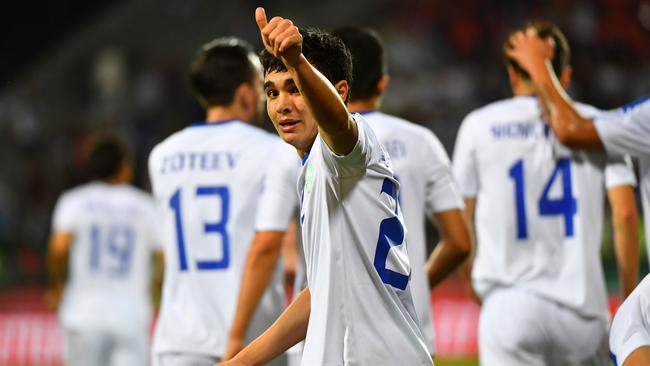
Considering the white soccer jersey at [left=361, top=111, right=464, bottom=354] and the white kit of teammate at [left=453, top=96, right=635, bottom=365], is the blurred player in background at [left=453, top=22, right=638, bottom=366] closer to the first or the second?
the white kit of teammate at [left=453, top=96, right=635, bottom=365]

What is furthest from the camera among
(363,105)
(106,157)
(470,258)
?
(106,157)

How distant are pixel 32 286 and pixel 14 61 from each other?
7.79 meters

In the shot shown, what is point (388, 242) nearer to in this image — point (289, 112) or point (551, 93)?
point (289, 112)

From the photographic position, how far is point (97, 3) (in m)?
22.2

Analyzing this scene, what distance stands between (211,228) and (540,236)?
4.95ft

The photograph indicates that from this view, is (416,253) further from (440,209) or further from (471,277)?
(471,277)

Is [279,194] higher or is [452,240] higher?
[279,194]

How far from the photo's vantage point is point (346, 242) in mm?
3211

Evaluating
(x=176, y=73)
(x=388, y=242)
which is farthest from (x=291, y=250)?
(x=176, y=73)

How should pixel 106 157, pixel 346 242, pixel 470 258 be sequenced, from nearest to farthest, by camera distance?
pixel 346 242 < pixel 470 258 < pixel 106 157

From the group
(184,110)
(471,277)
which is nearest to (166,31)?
(184,110)

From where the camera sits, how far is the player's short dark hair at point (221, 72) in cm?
511

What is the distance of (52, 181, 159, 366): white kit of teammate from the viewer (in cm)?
811

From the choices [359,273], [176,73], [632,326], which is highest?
[176,73]
